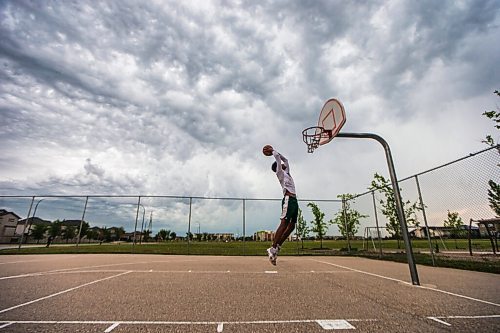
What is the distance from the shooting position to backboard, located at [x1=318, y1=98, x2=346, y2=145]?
6.73 m

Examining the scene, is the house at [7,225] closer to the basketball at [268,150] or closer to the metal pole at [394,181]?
the basketball at [268,150]

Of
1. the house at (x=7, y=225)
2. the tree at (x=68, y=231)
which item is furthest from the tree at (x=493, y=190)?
the house at (x=7, y=225)

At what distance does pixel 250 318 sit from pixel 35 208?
64.0 ft

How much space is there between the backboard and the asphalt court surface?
371 cm

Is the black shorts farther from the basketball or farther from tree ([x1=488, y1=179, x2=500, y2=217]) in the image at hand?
tree ([x1=488, y1=179, x2=500, y2=217])

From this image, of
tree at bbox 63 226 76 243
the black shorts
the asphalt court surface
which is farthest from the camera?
tree at bbox 63 226 76 243

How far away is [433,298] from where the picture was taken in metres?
4.58

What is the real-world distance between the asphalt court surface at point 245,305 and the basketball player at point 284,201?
105cm

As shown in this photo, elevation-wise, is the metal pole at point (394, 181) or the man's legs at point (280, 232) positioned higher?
the metal pole at point (394, 181)

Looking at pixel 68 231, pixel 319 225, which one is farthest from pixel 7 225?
pixel 319 225

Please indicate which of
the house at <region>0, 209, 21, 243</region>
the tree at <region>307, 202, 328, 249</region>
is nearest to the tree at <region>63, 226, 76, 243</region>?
the house at <region>0, 209, 21, 243</region>

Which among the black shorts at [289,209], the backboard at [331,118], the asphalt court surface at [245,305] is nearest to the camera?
the asphalt court surface at [245,305]

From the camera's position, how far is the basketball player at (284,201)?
480cm

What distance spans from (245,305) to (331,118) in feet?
17.0
